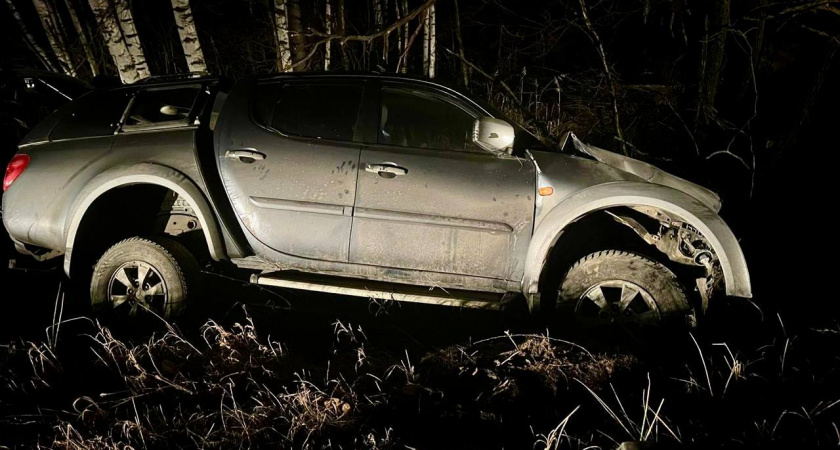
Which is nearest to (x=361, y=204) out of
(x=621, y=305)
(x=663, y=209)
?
(x=621, y=305)

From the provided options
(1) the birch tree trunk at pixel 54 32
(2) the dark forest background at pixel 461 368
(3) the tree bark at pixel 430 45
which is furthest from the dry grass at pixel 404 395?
(1) the birch tree trunk at pixel 54 32

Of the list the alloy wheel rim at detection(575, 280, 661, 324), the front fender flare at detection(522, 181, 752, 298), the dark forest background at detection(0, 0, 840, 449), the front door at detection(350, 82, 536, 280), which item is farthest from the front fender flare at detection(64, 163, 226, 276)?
the alloy wheel rim at detection(575, 280, 661, 324)

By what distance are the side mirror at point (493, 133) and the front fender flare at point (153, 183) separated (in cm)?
188

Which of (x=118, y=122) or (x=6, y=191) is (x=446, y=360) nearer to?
(x=118, y=122)

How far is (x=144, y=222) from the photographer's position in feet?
13.4

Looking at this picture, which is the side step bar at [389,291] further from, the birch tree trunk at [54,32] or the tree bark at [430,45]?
the birch tree trunk at [54,32]

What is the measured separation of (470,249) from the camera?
11.7 ft

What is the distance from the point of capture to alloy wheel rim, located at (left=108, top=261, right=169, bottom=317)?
3721 millimetres

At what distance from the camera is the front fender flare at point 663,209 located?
333cm

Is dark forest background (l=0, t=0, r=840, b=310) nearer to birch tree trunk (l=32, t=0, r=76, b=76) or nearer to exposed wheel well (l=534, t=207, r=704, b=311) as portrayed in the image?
birch tree trunk (l=32, t=0, r=76, b=76)

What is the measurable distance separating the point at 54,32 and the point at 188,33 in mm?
5458

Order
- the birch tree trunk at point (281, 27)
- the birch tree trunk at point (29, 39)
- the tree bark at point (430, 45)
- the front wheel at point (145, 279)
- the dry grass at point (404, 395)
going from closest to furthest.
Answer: the dry grass at point (404, 395) → the front wheel at point (145, 279) → the birch tree trunk at point (281, 27) → the tree bark at point (430, 45) → the birch tree trunk at point (29, 39)

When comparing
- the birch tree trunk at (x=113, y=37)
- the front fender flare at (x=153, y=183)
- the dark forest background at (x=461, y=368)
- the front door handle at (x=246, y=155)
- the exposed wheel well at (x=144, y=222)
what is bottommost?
the dark forest background at (x=461, y=368)

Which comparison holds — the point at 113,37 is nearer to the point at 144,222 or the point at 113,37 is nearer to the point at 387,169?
the point at 144,222
